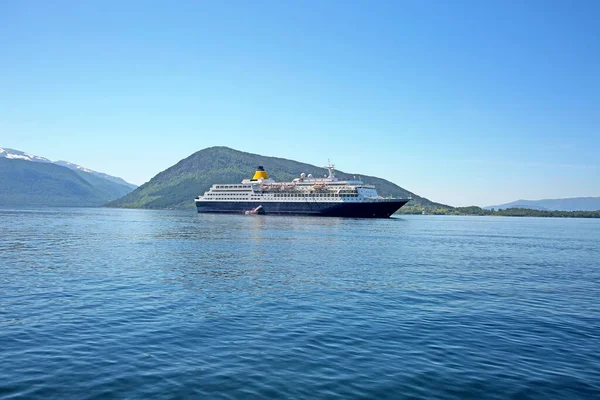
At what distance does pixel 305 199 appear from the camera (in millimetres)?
134500

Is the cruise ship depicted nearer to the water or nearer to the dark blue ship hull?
the dark blue ship hull

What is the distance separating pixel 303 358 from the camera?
42.2 feet

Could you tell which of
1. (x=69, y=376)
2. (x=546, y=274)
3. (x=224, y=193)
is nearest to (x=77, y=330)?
(x=69, y=376)

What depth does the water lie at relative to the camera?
36.2 ft

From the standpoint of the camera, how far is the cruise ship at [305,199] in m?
127

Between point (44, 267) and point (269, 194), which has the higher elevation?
point (269, 194)

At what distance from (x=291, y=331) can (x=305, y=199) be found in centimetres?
11896

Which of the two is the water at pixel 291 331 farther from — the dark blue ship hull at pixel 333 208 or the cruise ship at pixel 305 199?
the cruise ship at pixel 305 199

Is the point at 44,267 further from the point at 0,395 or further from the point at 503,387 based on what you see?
the point at 503,387

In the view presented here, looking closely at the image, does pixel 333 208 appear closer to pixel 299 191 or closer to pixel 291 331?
pixel 299 191

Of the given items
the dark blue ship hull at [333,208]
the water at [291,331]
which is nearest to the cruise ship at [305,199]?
the dark blue ship hull at [333,208]

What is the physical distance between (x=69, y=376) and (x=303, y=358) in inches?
245

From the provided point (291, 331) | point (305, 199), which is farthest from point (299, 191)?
point (291, 331)

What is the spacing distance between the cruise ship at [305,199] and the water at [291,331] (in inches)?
3720
